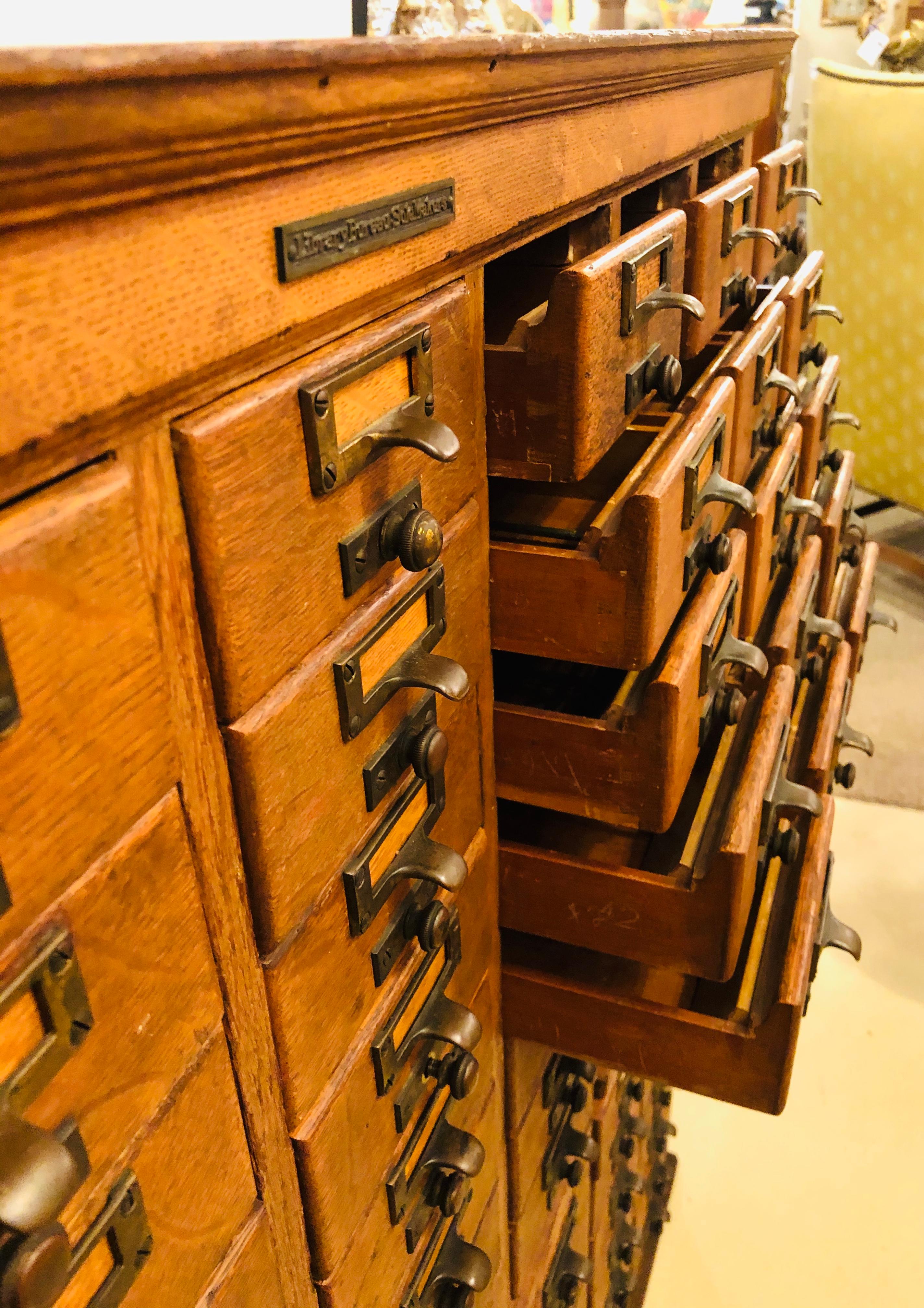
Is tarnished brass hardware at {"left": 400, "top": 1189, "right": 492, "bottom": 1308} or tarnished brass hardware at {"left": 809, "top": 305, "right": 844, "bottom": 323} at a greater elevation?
tarnished brass hardware at {"left": 809, "top": 305, "right": 844, "bottom": 323}

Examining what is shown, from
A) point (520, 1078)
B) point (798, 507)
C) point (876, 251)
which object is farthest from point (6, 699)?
point (876, 251)

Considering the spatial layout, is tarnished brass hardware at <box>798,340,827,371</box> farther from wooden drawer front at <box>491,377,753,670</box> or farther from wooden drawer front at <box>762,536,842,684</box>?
wooden drawer front at <box>491,377,753,670</box>

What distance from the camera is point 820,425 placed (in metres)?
1.30

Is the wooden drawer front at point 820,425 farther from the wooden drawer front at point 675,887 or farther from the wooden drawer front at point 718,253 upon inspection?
the wooden drawer front at point 675,887

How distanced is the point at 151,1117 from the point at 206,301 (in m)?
0.28

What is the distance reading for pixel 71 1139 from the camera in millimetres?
320

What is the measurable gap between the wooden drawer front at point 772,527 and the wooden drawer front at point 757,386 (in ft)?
0.07

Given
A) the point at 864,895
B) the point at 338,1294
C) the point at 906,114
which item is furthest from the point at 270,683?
the point at 906,114

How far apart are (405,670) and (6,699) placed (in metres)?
0.25

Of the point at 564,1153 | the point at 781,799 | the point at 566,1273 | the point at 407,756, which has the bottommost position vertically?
the point at 566,1273

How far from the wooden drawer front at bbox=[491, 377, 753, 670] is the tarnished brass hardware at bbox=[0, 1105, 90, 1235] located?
1.44ft

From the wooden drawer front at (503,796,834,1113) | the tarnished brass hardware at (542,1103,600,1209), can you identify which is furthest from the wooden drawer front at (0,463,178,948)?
the tarnished brass hardware at (542,1103,600,1209)

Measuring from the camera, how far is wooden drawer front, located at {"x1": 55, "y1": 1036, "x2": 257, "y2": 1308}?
355mm

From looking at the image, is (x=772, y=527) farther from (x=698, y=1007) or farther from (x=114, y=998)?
(x=114, y=998)
